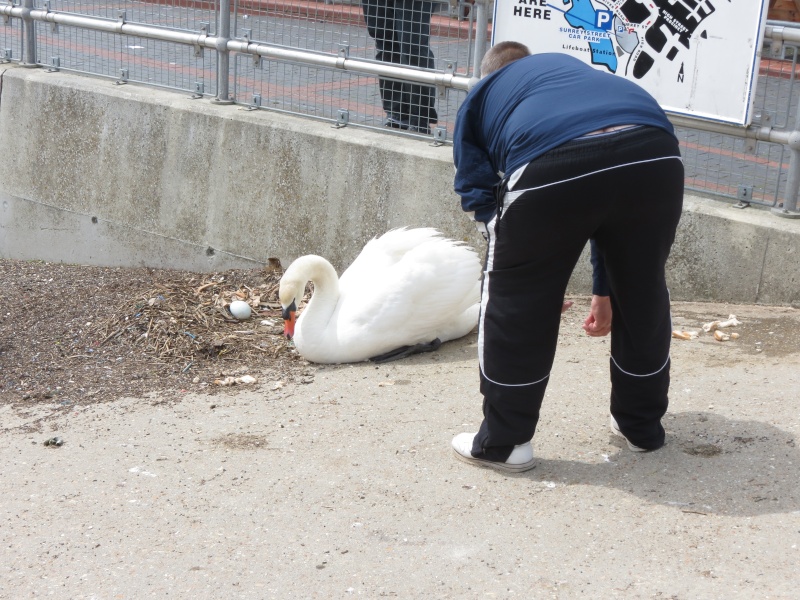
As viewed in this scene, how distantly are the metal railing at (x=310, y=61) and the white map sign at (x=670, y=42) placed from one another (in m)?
0.12

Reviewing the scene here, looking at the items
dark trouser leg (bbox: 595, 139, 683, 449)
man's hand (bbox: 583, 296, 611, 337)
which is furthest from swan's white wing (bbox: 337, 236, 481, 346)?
dark trouser leg (bbox: 595, 139, 683, 449)

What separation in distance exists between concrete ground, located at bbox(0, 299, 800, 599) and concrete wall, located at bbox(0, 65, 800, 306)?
765mm

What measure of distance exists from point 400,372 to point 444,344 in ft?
1.96

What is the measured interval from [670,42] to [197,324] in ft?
10.6

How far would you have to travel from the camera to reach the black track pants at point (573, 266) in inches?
138

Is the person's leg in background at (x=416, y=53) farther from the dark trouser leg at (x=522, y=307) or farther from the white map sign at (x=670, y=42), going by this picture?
the dark trouser leg at (x=522, y=307)

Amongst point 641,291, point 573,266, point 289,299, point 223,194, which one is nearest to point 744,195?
point 641,291

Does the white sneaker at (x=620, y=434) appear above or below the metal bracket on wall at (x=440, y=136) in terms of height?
below

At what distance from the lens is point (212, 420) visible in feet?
16.1

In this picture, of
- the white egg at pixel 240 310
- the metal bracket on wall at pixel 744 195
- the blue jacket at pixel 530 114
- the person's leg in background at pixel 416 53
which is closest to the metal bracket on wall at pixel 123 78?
the person's leg in background at pixel 416 53

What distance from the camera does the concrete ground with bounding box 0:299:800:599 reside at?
3.41 meters

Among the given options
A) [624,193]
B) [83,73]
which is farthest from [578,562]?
[83,73]

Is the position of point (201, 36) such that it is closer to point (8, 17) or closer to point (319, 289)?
point (8, 17)

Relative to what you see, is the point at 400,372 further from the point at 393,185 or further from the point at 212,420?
the point at 393,185
